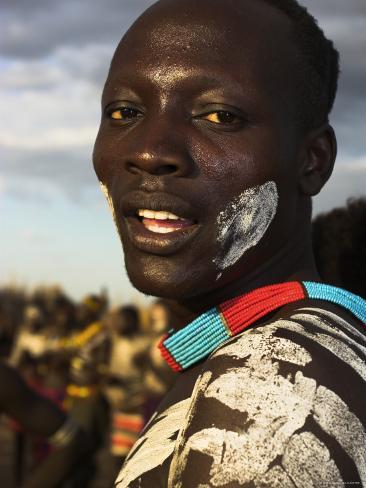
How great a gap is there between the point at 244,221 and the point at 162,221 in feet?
0.67

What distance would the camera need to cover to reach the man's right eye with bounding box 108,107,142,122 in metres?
2.25

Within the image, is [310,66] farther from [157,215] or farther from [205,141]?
[157,215]

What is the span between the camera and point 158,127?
2.08 metres

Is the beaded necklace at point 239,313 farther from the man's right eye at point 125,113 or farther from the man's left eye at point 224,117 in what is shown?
the man's right eye at point 125,113

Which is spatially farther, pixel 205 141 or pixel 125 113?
pixel 125 113

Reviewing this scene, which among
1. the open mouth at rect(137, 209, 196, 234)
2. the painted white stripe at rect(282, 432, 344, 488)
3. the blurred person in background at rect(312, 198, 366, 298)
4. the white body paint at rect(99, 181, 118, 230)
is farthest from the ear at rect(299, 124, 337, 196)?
the blurred person in background at rect(312, 198, 366, 298)

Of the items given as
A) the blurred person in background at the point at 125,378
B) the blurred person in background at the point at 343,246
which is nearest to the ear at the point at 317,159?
the blurred person in background at the point at 343,246

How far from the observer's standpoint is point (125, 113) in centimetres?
227

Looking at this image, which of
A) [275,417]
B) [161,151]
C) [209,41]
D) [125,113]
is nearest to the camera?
[275,417]

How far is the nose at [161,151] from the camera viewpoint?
203 centimetres

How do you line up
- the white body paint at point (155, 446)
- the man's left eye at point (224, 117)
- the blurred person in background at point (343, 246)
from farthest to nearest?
the blurred person in background at point (343, 246) < the man's left eye at point (224, 117) < the white body paint at point (155, 446)

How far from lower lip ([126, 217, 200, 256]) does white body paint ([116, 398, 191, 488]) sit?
1.21ft

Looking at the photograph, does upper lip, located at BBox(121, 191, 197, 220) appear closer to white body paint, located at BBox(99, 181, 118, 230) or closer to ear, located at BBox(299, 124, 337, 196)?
white body paint, located at BBox(99, 181, 118, 230)

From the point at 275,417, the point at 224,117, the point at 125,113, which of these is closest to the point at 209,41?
the point at 224,117
